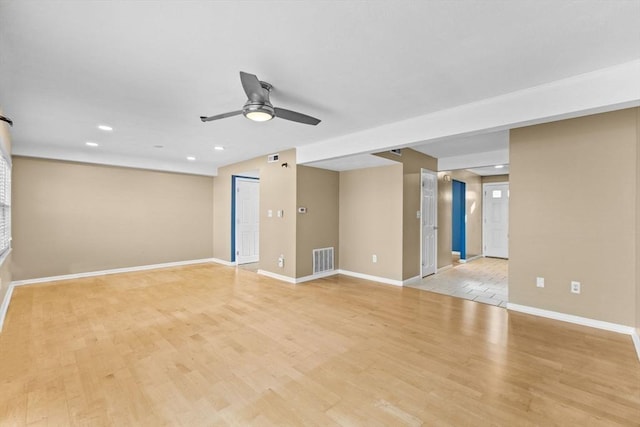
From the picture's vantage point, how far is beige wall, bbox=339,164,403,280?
17.1ft

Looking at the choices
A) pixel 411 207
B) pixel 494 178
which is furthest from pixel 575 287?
pixel 494 178

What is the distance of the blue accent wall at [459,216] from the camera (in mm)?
7660

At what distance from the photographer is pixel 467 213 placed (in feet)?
26.9

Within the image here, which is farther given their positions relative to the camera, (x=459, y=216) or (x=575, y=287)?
(x=459, y=216)

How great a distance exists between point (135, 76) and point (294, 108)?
1.54m

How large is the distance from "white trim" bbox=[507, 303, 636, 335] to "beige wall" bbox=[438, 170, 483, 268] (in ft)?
8.84

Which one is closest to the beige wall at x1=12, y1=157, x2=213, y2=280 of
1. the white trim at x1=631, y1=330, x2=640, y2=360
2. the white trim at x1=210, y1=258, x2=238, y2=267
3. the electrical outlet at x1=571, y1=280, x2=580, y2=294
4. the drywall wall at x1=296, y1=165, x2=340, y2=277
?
the white trim at x1=210, y1=258, x2=238, y2=267

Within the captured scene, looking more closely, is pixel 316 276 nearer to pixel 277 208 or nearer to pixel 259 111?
pixel 277 208

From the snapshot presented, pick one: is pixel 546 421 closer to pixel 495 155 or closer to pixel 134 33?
pixel 134 33

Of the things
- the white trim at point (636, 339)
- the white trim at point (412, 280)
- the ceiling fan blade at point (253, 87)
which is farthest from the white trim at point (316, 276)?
the white trim at point (636, 339)

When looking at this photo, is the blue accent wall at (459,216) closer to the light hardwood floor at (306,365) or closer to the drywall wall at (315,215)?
the drywall wall at (315,215)

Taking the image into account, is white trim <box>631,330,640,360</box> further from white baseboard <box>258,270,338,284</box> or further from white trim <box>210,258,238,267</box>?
white trim <box>210,258,238,267</box>

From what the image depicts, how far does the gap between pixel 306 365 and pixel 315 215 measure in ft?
11.3

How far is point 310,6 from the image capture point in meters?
1.66
